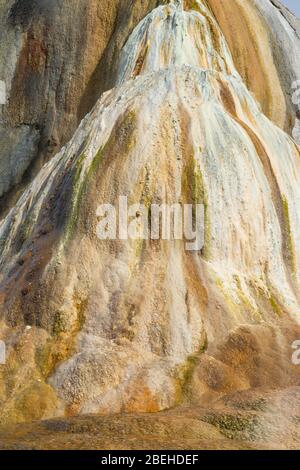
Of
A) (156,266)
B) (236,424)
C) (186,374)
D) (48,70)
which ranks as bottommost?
(236,424)

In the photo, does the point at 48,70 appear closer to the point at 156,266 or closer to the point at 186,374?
the point at 156,266

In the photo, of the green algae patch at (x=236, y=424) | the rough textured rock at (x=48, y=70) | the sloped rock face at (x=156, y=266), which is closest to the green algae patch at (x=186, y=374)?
the sloped rock face at (x=156, y=266)

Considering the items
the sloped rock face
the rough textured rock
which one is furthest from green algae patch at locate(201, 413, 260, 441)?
the rough textured rock

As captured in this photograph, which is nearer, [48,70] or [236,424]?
[236,424]

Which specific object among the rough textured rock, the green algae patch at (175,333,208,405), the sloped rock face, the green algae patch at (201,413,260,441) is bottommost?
the green algae patch at (201,413,260,441)

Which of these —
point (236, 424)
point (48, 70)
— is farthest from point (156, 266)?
point (48, 70)

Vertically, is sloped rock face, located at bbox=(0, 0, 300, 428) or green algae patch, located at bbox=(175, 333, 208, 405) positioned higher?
sloped rock face, located at bbox=(0, 0, 300, 428)

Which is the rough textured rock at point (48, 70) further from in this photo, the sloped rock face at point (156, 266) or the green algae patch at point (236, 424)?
the green algae patch at point (236, 424)

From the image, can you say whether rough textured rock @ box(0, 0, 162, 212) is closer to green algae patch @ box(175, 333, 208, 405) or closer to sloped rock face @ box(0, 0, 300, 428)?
sloped rock face @ box(0, 0, 300, 428)

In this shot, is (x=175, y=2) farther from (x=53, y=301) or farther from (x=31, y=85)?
(x=53, y=301)
